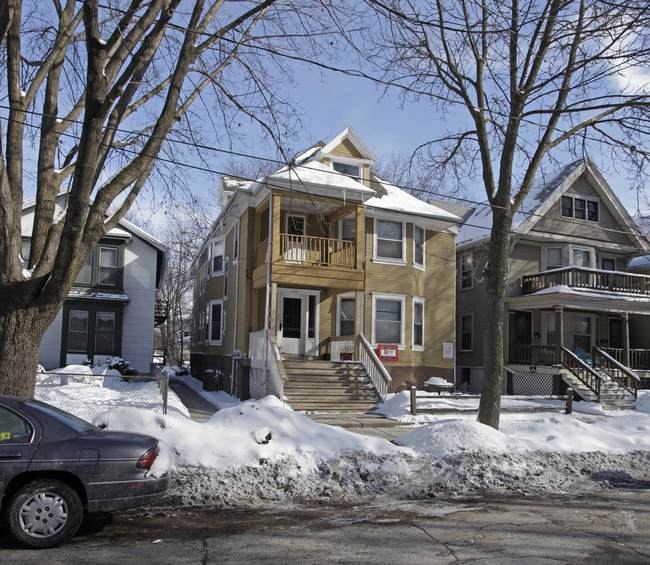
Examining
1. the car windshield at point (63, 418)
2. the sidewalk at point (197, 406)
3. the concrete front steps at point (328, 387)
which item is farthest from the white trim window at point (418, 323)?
the car windshield at point (63, 418)

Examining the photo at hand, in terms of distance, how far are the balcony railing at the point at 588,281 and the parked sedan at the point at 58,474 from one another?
21237 mm

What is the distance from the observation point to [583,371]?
22.6 meters

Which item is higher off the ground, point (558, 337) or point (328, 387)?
point (558, 337)

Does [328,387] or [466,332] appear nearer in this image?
[328,387]

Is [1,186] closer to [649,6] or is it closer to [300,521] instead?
[300,521]

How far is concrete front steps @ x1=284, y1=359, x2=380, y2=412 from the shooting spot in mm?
16594

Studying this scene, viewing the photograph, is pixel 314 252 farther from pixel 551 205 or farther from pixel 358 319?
pixel 551 205

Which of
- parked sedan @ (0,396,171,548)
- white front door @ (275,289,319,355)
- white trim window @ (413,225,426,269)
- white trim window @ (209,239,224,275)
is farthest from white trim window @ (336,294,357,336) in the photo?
parked sedan @ (0,396,171,548)

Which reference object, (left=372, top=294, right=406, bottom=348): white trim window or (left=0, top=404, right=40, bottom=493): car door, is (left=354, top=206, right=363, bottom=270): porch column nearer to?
(left=372, top=294, right=406, bottom=348): white trim window

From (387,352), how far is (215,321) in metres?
A: 8.20

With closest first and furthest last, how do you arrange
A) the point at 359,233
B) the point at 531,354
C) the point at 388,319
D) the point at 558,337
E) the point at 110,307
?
the point at 359,233 → the point at 388,319 → the point at 558,337 → the point at 110,307 → the point at 531,354

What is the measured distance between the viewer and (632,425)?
1252 cm

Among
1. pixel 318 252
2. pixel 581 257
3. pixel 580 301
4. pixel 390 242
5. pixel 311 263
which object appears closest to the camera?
pixel 311 263

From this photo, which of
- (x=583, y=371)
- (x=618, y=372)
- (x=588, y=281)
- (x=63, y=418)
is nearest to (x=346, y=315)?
(x=583, y=371)
